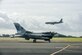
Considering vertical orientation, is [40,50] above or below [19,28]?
below

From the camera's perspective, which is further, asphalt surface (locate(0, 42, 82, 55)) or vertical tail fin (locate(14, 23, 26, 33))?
vertical tail fin (locate(14, 23, 26, 33))

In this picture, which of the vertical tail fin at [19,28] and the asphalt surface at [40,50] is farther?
the vertical tail fin at [19,28]

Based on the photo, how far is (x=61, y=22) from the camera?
4188 inches

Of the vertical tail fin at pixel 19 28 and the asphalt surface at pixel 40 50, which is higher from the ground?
the vertical tail fin at pixel 19 28

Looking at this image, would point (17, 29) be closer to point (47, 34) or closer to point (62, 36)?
point (47, 34)

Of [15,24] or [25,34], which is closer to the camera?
[25,34]

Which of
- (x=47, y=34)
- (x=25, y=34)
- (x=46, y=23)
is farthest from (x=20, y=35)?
(x=46, y=23)

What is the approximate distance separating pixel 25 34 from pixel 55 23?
1384cm

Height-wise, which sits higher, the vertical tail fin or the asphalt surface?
the vertical tail fin

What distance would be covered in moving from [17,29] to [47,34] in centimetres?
1363

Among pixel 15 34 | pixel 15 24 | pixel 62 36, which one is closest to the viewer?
pixel 15 34

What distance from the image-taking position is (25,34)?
92.6 meters

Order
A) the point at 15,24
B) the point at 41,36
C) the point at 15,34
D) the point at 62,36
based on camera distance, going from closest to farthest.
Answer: the point at 41,36 → the point at 15,34 → the point at 15,24 → the point at 62,36

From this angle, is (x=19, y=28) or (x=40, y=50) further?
(x=19, y=28)
